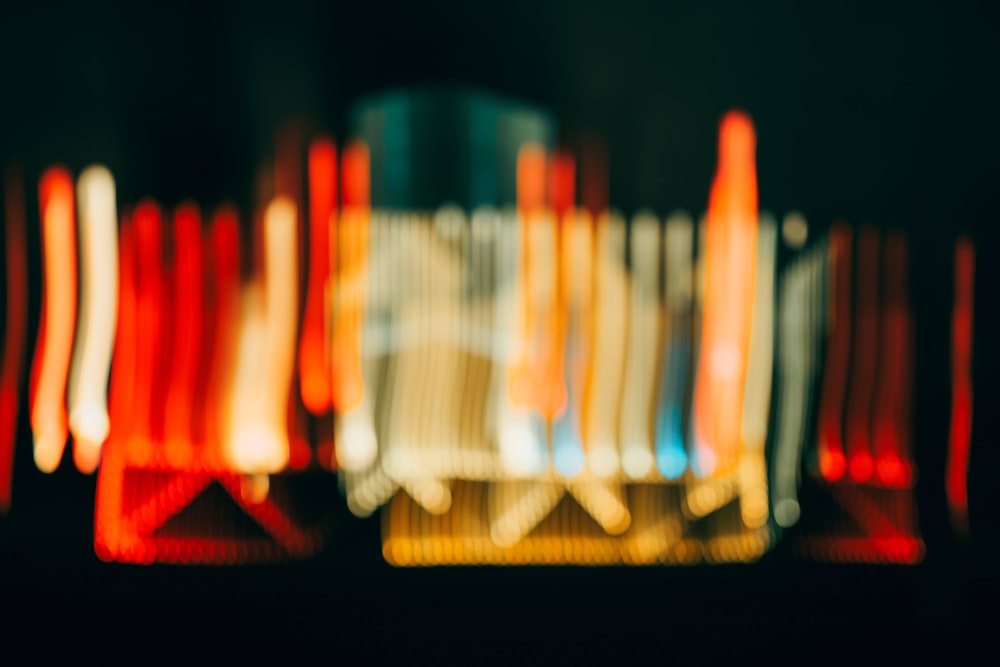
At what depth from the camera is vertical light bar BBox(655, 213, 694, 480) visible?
2.30 metres

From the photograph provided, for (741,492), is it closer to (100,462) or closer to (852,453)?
(852,453)

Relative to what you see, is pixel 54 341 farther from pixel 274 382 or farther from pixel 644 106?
pixel 644 106

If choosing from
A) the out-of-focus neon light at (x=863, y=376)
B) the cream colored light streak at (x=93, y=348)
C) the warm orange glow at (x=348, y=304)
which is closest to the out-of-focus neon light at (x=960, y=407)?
the out-of-focus neon light at (x=863, y=376)

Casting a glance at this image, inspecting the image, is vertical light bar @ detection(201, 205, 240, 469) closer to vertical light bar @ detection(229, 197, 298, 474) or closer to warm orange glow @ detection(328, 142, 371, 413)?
vertical light bar @ detection(229, 197, 298, 474)

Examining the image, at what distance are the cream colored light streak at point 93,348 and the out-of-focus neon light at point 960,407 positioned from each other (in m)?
2.16

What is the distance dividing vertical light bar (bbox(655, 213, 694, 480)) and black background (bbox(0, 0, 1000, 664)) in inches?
8.9

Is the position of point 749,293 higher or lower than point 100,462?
higher

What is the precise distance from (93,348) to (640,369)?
138cm

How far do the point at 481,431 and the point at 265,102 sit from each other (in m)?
1.07

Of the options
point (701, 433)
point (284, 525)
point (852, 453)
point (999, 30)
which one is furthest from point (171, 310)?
point (999, 30)

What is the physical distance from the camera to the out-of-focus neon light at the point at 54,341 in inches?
90.0

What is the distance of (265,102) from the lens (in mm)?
2455

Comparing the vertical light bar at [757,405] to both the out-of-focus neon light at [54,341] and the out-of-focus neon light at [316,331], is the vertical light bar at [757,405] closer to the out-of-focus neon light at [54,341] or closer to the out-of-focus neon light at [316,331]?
the out-of-focus neon light at [316,331]

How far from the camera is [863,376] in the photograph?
92.4 inches
